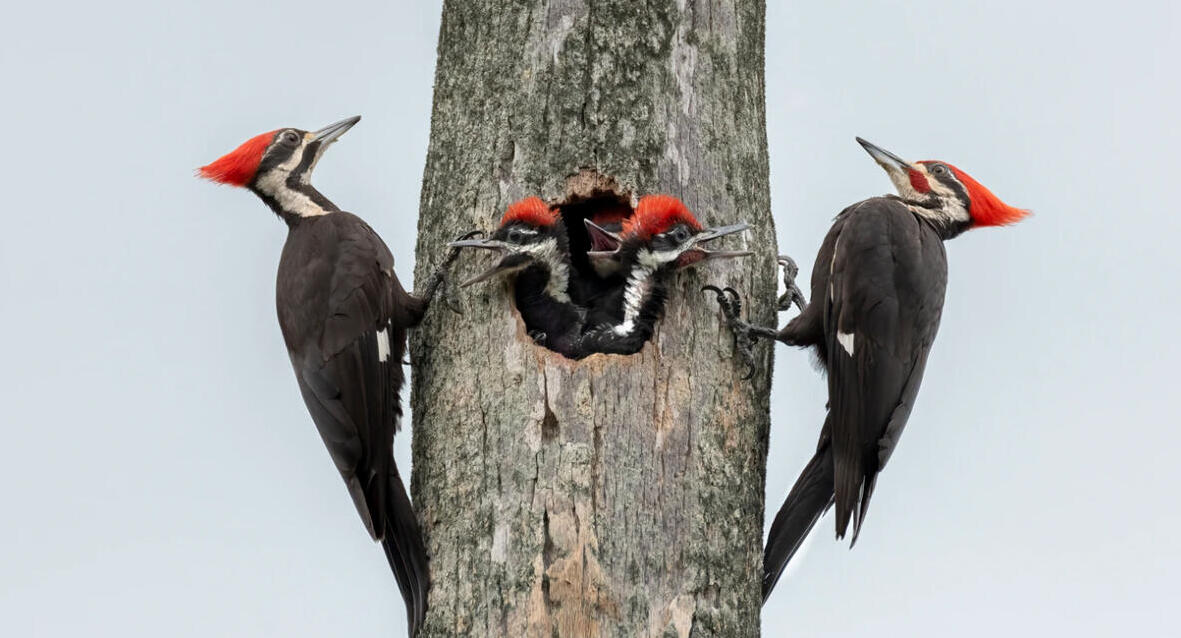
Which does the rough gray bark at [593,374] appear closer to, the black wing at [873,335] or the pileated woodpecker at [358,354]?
the pileated woodpecker at [358,354]

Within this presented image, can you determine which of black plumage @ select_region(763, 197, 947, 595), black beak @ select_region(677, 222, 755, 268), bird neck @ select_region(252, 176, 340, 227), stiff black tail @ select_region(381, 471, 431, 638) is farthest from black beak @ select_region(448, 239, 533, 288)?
bird neck @ select_region(252, 176, 340, 227)

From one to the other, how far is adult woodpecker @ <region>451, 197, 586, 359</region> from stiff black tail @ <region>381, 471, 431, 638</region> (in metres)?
0.66

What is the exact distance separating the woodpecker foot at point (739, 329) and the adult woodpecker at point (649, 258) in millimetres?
124

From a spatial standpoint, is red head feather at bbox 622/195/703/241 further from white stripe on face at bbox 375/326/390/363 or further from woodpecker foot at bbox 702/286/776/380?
white stripe on face at bbox 375/326/390/363

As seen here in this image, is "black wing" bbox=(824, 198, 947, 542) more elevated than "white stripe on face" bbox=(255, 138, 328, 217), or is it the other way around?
"white stripe on face" bbox=(255, 138, 328, 217)

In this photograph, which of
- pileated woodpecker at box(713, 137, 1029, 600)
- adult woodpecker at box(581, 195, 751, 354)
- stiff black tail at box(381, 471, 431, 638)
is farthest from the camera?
pileated woodpecker at box(713, 137, 1029, 600)

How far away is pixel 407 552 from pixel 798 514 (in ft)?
4.33

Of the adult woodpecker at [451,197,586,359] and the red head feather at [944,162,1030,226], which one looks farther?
the red head feather at [944,162,1030,226]

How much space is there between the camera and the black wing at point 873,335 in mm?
4219

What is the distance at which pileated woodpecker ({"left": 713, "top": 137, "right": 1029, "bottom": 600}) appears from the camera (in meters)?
4.16

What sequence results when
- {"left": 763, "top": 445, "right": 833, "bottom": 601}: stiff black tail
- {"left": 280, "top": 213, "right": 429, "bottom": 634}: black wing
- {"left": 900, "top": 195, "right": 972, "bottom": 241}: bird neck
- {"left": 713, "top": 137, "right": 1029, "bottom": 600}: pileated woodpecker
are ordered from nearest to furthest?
{"left": 280, "top": 213, "right": 429, "bottom": 634}: black wing → {"left": 763, "top": 445, "right": 833, "bottom": 601}: stiff black tail → {"left": 713, "top": 137, "right": 1029, "bottom": 600}: pileated woodpecker → {"left": 900, "top": 195, "right": 972, "bottom": 241}: bird neck

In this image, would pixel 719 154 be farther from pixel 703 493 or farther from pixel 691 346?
pixel 703 493

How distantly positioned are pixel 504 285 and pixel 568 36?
0.84m

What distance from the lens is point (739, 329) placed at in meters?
3.94
